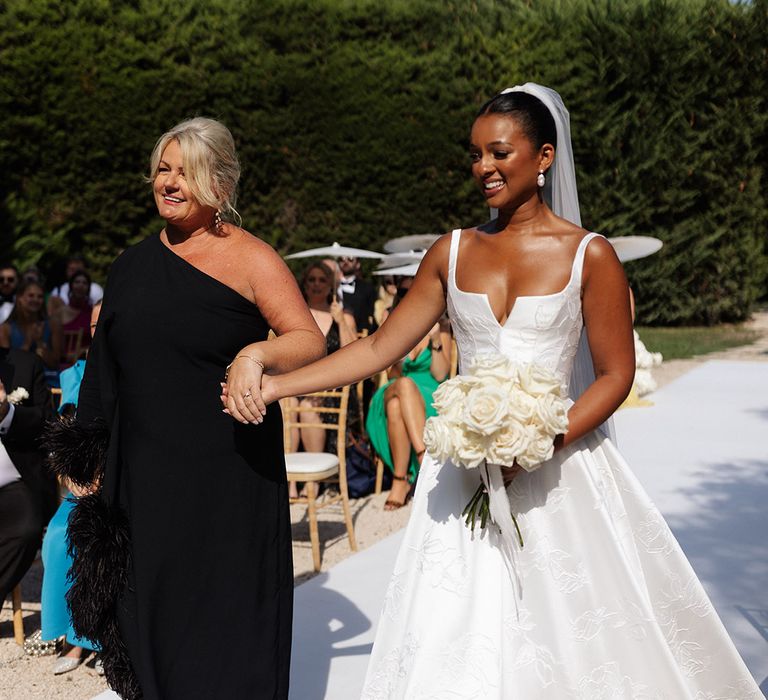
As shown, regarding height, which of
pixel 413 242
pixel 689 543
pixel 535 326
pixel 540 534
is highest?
pixel 413 242

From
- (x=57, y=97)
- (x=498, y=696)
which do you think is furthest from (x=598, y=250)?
(x=57, y=97)

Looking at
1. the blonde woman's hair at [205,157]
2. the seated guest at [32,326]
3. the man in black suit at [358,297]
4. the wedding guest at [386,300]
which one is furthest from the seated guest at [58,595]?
the man in black suit at [358,297]

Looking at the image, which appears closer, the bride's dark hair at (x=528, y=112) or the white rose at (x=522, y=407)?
the white rose at (x=522, y=407)

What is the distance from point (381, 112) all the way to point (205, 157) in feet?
47.2

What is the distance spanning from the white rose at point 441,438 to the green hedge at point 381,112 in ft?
45.9

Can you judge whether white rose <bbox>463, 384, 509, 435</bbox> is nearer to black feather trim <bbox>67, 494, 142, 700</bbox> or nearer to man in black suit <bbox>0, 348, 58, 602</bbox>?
black feather trim <bbox>67, 494, 142, 700</bbox>

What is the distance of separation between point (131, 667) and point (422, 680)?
3.24 feet

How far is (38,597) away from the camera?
17.3 ft

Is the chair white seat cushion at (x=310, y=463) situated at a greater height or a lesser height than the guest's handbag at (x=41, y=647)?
greater

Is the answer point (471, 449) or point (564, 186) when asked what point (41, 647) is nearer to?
point (471, 449)

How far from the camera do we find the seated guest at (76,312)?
868 centimetres

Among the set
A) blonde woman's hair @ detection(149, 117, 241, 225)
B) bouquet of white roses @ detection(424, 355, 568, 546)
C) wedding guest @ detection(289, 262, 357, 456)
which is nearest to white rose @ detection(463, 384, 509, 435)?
bouquet of white roses @ detection(424, 355, 568, 546)

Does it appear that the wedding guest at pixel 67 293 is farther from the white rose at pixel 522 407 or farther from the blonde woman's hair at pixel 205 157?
the white rose at pixel 522 407

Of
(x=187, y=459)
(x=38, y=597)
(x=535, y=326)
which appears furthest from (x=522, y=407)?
(x=38, y=597)
